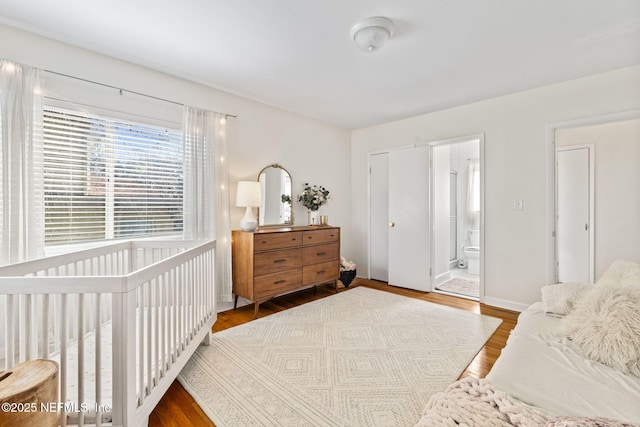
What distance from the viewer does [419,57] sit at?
2363mm

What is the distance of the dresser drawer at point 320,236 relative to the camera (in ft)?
11.2

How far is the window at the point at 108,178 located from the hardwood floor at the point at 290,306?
1148 millimetres

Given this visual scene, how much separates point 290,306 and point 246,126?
2164 millimetres

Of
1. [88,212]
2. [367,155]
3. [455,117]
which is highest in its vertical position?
[455,117]

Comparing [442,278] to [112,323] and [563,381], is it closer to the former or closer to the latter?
[563,381]

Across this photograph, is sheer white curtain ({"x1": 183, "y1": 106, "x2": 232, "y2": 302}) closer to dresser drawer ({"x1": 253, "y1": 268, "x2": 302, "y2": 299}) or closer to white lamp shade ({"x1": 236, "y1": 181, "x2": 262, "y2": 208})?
white lamp shade ({"x1": 236, "y1": 181, "x2": 262, "y2": 208})

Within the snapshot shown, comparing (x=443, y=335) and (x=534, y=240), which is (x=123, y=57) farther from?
(x=534, y=240)

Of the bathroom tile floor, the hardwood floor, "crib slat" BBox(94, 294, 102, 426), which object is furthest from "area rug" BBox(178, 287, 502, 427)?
the bathroom tile floor

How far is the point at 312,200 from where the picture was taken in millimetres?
3910

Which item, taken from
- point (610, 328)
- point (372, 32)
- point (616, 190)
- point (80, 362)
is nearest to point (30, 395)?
point (80, 362)

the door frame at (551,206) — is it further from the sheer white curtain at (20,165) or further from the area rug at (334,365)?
the sheer white curtain at (20,165)

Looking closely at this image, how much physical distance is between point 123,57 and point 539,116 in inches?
158

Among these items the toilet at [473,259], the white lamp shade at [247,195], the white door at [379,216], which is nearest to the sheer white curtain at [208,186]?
the white lamp shade at [247,195]

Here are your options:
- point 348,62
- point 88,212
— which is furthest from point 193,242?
point 348,62
